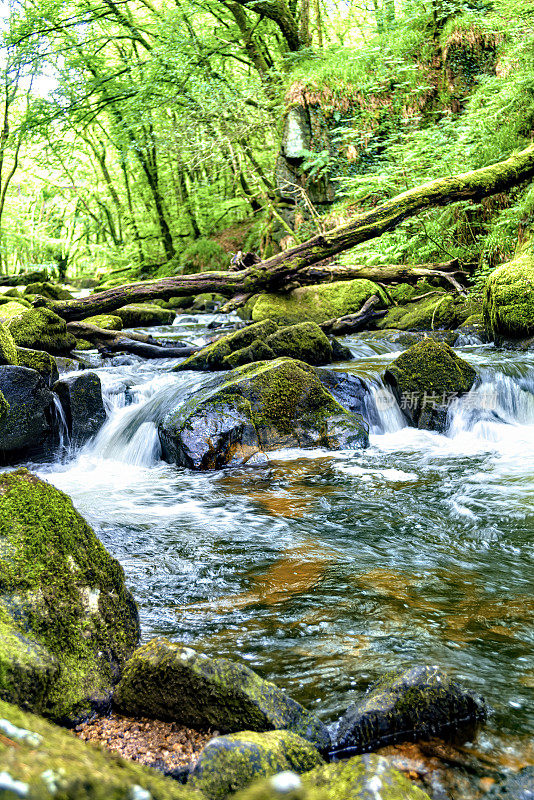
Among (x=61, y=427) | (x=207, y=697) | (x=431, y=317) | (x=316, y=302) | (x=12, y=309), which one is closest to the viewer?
(x=207, y=697)

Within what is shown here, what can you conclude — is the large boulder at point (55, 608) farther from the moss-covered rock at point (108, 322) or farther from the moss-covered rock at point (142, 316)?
the moss-covered rock at point (142, 316)

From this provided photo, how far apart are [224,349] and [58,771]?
27.9 ft

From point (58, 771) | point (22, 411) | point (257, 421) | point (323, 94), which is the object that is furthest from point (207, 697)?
point (323, 94)

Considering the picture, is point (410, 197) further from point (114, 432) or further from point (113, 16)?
point (113, 16)

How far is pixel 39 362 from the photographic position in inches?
291

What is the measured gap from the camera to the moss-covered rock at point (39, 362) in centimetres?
720

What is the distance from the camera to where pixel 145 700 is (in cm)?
200

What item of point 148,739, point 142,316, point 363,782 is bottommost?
point 148,739

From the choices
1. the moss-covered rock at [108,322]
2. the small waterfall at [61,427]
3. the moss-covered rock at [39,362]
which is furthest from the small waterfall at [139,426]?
the moss-covered rock at [108,322]

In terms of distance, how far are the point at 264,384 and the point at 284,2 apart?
56.4 feet

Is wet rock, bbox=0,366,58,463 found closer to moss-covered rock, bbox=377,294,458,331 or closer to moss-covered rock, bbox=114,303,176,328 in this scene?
moss-covered rock, bbox=114,303,176,328

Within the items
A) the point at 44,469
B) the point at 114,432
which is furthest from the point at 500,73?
the point at 44,469

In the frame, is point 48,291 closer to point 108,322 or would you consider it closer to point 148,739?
point 108,322

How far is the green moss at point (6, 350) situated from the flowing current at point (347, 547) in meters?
1.38
